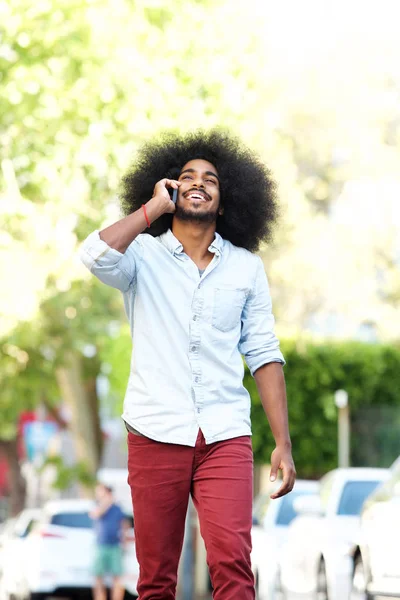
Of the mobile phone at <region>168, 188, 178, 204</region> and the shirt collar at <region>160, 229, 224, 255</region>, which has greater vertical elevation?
the mobile phone at <region>168, 188, 178, 204</region>

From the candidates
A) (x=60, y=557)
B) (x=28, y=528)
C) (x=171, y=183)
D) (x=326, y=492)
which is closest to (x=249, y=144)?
(x=326, y=492)

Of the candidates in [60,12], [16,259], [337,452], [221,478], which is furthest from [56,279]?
[221,478]

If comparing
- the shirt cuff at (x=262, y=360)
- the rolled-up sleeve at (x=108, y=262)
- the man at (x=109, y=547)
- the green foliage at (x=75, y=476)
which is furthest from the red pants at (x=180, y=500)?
the green foliage at (x=75, y=476)

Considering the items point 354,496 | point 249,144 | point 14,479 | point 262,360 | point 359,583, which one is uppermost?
point 14,479

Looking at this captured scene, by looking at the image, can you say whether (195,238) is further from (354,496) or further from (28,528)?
(28,528)

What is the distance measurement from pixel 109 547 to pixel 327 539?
17.6 feet

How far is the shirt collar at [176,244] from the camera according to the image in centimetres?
559

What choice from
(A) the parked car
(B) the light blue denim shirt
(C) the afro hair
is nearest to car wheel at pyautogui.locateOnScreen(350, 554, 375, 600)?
(A) the parked car

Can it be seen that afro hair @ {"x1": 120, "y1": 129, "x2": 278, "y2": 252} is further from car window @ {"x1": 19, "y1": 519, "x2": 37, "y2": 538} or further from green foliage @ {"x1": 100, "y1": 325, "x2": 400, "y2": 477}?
green foliage @ {"x1": 100, "y1": 325, "x2": 400, "y2": 477}

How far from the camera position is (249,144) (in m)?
13.4

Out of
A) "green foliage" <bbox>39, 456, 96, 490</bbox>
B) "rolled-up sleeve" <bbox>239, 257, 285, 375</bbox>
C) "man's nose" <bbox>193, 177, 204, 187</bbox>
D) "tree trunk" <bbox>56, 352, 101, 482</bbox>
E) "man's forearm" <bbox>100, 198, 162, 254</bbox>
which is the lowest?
"rolled-up sleeve" <bbox>239, 257, 285, 375</bbox>

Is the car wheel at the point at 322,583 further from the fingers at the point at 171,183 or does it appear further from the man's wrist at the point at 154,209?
the man's wrist at the point at 154,209

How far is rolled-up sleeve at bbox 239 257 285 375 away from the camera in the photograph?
18.3 ft

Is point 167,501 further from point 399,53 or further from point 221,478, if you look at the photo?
point 399,53
